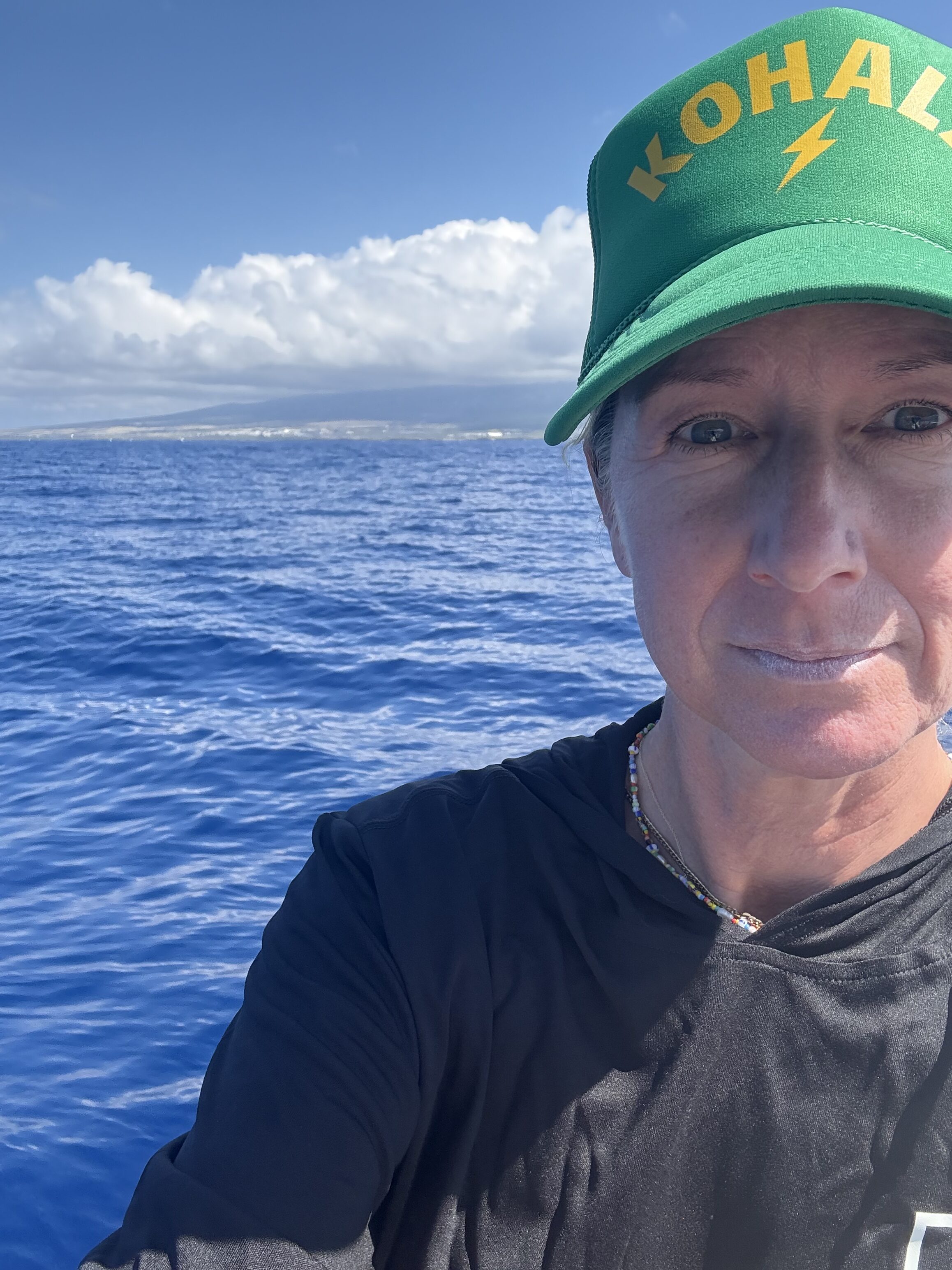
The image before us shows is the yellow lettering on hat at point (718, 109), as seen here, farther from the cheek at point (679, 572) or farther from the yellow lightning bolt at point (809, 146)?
the cheek at point (679, 572)

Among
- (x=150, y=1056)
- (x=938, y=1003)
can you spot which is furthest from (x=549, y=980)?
(x=150, y=1056)

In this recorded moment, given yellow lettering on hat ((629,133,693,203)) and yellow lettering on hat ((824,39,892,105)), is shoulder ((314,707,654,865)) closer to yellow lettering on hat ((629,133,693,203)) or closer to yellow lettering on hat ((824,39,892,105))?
yellow lettering on hat ((629,133,693,203))

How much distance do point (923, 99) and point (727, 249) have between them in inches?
9.6

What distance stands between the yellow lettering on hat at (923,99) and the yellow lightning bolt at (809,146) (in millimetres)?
72

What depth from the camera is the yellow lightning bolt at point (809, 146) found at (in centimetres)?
106

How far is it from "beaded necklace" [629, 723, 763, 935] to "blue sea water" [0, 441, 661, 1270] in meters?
0.58

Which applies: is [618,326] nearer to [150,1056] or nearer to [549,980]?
[549,980]

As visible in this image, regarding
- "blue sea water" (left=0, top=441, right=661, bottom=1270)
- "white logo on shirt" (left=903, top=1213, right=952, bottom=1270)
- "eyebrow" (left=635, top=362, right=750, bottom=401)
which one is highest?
"eyebrow" (left=635, top=362, right=750, bottom=401)

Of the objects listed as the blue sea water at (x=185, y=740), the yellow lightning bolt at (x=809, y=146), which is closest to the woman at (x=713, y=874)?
the yellow lightning bolt at (x=809, y=146)

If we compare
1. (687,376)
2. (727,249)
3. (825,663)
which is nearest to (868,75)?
(727,249)

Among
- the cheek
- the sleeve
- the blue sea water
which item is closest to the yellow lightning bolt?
the cheek

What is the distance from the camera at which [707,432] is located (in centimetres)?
120

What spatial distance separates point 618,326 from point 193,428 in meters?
207

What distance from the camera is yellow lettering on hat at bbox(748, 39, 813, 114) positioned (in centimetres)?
108
